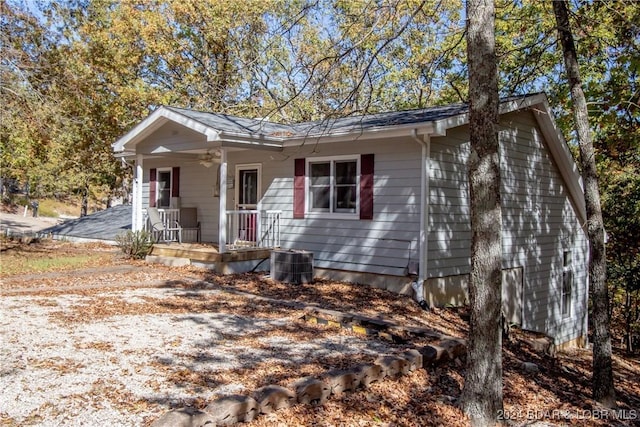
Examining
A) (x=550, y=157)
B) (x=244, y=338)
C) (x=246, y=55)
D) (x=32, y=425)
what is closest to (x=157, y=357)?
(x=244, y=338)

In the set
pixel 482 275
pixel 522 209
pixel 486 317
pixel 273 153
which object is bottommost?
pixel 486 317

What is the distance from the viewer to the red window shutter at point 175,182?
552 inches

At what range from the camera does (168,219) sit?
13.5 m

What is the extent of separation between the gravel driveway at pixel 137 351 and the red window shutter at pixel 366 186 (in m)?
3.00

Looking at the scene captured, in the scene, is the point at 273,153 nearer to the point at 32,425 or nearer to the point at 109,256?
the point at 109,256

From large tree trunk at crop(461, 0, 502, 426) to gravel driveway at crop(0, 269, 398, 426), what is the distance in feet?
5.20

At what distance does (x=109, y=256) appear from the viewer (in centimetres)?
1231

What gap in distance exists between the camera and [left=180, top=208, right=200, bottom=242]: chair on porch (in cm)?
1341

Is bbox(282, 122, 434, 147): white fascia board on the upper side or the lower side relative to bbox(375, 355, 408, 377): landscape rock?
upper

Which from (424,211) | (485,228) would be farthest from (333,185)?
(485,228)

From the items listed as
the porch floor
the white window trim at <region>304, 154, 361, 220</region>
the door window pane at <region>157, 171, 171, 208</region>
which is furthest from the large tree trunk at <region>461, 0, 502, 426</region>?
the door window pane at <region>157, 171, 171, 208</region>

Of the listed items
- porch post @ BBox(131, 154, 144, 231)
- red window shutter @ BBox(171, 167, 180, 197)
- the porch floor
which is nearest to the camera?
the porch floor

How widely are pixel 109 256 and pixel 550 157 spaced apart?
11.4m

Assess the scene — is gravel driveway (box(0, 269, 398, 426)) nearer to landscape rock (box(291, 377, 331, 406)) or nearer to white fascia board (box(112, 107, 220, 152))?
landscape rock (box(291, 377, 331, 406))
